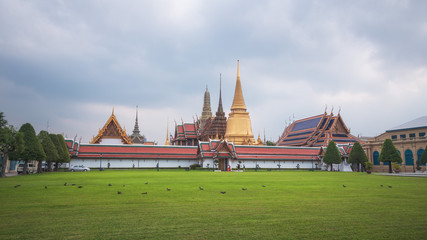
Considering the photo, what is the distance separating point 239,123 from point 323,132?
18.6 m

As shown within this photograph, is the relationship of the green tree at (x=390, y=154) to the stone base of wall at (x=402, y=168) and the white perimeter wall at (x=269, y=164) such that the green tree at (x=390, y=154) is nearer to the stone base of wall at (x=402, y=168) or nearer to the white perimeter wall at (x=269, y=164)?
the stone base of wall at (x=402, y=168)

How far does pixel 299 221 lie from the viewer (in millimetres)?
8836

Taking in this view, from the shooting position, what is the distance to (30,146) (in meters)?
35.9

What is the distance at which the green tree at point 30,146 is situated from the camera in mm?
35438

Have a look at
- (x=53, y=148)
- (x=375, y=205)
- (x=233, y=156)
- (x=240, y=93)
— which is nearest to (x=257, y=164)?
(x=233, y=156)

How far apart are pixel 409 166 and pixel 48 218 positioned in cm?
5606

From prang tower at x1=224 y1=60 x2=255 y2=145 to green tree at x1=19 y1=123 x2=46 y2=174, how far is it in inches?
1715

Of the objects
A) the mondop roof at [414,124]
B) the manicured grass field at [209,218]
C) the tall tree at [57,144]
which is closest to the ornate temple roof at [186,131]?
the tall tree at [57,144]

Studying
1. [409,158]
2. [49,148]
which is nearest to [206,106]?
[409,158]

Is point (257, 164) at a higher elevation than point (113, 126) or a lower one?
lower

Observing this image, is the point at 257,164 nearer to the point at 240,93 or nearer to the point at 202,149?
the point at 202,149

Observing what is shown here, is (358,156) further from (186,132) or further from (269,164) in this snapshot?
(186,132)

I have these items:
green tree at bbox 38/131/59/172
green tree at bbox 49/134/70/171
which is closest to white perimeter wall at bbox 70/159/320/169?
green tree at bbox 49/134/70/171

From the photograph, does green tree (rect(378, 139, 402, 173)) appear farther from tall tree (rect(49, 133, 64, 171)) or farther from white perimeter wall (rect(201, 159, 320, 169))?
tall tree (rect(49, 133, 64, 171))
